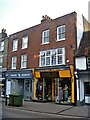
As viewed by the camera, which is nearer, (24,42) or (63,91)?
(63,91)

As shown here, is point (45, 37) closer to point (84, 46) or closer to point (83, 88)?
point (84, 46)

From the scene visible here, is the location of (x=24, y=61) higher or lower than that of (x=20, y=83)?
higher

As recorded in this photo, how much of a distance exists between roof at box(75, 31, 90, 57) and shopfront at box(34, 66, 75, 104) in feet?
5.25

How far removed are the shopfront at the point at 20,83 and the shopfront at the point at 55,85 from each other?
1199 mm

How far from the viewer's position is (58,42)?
21.6 metres

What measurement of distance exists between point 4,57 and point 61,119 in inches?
740

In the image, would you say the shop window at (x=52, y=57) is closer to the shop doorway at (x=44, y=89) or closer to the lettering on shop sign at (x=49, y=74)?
the lettering on shop sign at (x=49, y=74)

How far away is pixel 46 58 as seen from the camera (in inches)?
887

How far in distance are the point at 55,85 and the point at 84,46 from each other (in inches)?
202

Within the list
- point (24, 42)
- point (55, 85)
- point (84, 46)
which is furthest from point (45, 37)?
point (55, 85)

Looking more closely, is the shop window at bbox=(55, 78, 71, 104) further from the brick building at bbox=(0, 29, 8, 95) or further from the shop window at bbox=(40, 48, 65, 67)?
the brick building at bbox=(0, 29, 8, 95)

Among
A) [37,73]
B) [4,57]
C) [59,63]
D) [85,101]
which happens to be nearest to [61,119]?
[85,101]

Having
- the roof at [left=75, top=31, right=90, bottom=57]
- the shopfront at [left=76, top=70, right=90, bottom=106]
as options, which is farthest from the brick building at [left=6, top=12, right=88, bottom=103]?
the shopfront at [left=76, top=70, right=90, bottom=106]

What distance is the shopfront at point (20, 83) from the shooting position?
78.6ft
